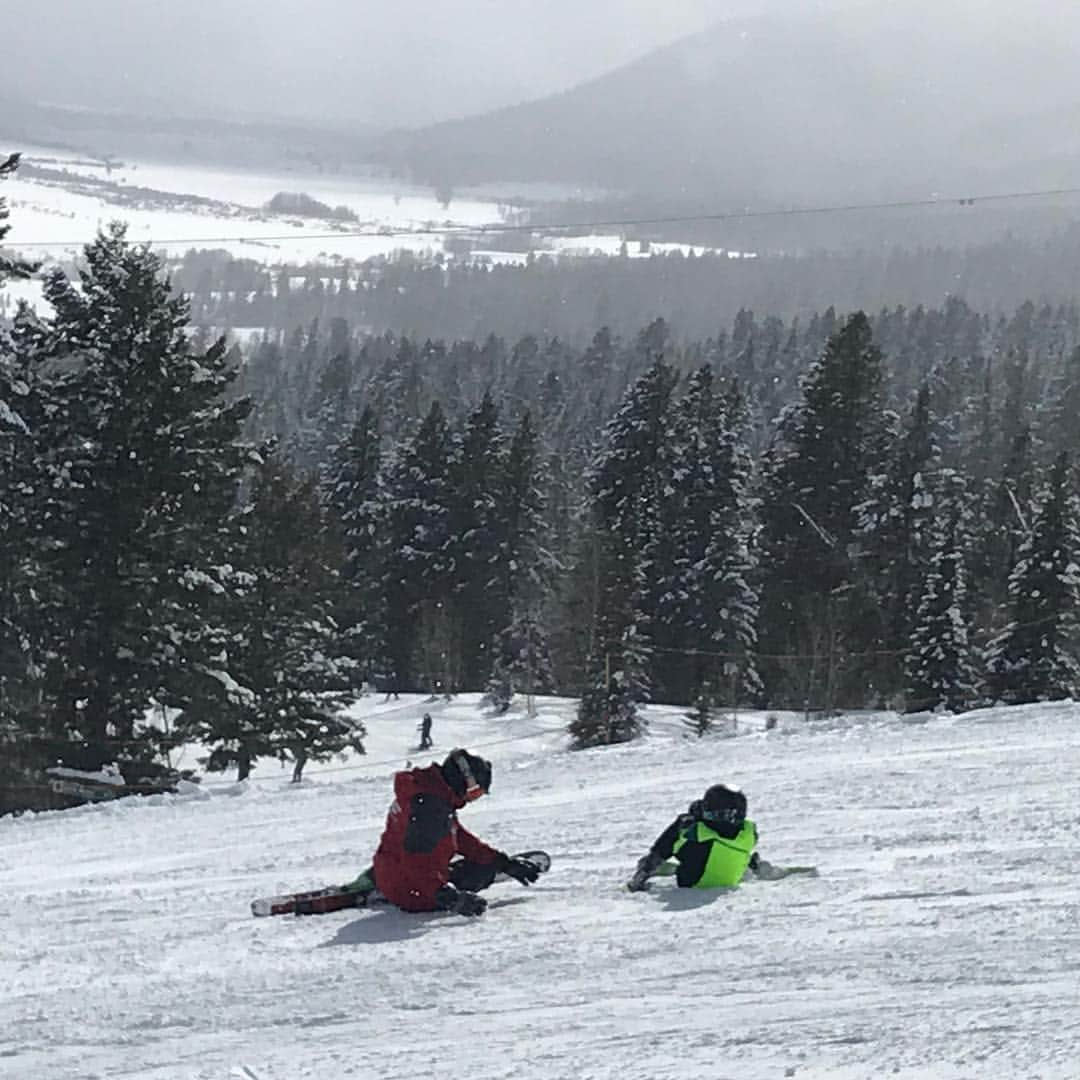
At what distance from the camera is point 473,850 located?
25.0 feet

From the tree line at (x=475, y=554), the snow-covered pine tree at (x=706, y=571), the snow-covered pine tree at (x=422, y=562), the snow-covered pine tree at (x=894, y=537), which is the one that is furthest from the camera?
the snow-covered pine tree at (x=422, y=562)

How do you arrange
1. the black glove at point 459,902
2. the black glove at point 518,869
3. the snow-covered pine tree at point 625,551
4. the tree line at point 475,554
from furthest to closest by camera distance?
the snow-covered pine tree at point 625,551 → the tree line at point 475,554 → the black glove at point 518,869 → the black glove at point 459,902

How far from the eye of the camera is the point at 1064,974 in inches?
228

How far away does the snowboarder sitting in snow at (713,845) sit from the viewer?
7598 millimetres

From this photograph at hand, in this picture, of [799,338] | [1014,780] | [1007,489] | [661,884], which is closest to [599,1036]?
[661,884]

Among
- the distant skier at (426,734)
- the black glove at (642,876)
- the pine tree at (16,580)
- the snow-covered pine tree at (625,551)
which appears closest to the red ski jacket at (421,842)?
the black glove at (642,876)

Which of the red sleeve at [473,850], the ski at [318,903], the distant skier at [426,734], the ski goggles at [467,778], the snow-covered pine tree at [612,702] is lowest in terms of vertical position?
the distant skier at [426,734]

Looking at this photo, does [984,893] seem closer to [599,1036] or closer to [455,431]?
[599,1036]

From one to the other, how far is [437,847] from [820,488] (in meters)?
44.1

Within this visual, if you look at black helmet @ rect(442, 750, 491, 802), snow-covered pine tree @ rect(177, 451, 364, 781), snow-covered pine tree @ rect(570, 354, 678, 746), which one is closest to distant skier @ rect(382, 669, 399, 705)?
snow-covered pine tree @ rect(570, 354, 678, 746)

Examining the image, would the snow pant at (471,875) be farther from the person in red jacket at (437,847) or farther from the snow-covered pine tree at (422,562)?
the snow-covered pine tree at (422,562)

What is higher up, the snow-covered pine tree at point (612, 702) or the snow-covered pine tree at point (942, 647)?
the snow-covered pine tree at point (942, 647)

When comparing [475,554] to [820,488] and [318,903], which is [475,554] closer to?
[820,488]

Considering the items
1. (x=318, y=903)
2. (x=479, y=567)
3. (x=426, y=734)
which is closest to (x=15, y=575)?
(x=426, y=734)
